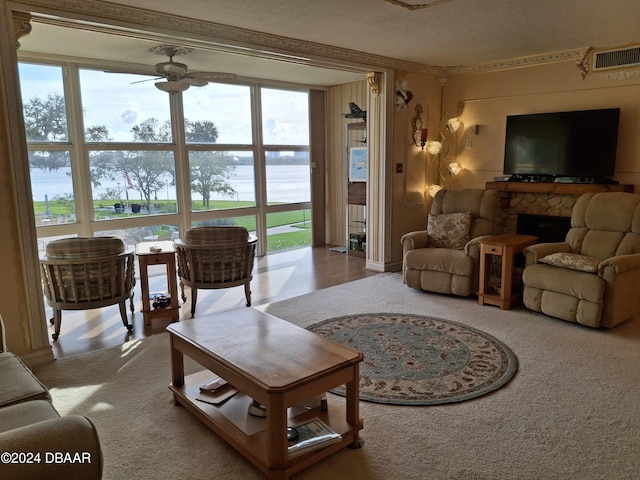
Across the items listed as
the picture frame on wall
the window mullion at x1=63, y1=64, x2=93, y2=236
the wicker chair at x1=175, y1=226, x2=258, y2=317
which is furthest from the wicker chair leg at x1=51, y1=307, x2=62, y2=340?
the picture frame on wall

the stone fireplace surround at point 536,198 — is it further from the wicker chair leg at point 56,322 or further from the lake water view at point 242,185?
the wicker chair leg at point 56,322

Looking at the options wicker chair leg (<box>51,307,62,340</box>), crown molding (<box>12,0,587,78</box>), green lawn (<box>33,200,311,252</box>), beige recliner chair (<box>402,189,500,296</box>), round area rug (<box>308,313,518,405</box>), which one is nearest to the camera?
round area rug (<box>308,313,518,405</box>)

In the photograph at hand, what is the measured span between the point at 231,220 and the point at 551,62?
15.1 ft

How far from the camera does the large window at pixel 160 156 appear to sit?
17.4ft

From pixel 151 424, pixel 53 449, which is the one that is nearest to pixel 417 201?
pixel 151 424

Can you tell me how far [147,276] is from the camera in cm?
422

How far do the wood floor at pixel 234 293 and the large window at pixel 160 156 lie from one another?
746mm

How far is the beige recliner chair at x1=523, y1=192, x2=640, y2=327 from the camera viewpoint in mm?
3859

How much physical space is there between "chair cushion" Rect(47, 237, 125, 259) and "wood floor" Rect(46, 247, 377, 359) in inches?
27.9

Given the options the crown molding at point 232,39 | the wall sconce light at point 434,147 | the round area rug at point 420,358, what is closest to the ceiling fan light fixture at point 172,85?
the crown molding at point 232,39

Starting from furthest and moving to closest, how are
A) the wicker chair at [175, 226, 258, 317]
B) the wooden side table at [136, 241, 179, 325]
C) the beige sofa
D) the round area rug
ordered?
the wicker chair at [175, 226, 258, 317]
the wooden side table at [136, 241, 179, 325]
the round area rug
the beige sofa

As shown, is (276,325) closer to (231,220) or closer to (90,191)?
(90,191)

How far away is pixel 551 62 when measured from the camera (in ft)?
17.8

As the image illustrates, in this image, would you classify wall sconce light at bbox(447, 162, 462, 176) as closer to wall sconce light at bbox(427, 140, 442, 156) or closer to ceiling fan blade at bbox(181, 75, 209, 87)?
wall sconce light at bbox(427, 140, 442, 156)
